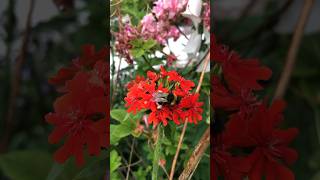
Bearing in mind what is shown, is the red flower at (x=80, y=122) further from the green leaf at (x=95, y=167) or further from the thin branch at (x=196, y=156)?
the thin branch at (x=196, y=156)

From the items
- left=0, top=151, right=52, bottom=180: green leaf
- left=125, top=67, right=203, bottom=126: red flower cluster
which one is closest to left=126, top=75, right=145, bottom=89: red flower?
left=125, top=67, right=203, bottom=126: red flower cluster

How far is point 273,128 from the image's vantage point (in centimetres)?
81

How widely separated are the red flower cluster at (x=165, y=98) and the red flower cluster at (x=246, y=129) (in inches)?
4.9

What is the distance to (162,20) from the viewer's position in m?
0.66

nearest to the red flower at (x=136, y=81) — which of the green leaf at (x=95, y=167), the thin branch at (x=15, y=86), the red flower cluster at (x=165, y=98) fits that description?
the red flower cluster at (x=165, y=98)

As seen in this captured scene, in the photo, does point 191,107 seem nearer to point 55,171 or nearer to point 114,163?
point 114,163

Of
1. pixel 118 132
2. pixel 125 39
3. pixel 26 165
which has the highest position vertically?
pixel 125 39

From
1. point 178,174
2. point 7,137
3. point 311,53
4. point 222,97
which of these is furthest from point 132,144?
point 311,53

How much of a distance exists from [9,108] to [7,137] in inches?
2.0

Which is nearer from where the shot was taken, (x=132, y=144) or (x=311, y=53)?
(x=132, y=144)

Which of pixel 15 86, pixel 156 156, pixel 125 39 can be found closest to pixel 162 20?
pixel 125 39

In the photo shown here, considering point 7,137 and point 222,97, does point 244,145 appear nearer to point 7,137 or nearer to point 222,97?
point 222,97

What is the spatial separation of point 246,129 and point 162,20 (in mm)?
235

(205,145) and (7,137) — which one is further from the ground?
(205,145)
